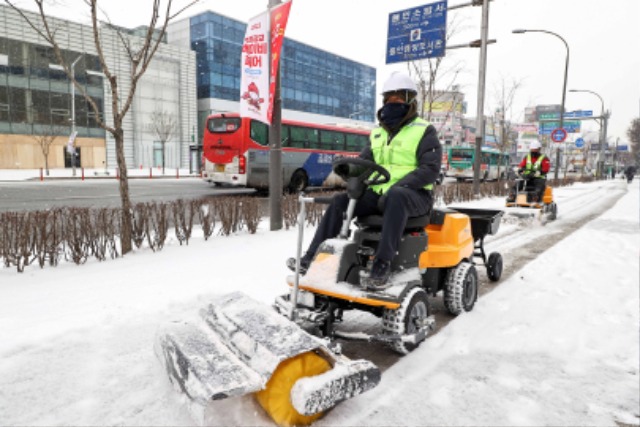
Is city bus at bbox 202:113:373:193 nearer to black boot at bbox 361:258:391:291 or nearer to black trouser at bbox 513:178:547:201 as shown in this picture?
black trouser at bbox 513:178:547:201

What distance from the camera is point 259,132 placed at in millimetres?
15805

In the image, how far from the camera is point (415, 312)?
2.92 m

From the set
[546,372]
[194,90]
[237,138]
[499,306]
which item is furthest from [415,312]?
[194,90]

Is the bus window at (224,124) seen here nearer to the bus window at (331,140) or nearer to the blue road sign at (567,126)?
the bus window at (331,140)

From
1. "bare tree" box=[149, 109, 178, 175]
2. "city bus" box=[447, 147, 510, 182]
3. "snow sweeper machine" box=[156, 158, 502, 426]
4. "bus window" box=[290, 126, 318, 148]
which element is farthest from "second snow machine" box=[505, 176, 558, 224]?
"bare tree" box=[149, 109, 178, 175]

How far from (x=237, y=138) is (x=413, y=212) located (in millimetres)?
13420

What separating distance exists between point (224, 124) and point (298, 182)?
13.2 feet

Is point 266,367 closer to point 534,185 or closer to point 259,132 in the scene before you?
point 534,185

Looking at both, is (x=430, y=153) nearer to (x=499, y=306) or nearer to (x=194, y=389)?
(x=499, y=306)

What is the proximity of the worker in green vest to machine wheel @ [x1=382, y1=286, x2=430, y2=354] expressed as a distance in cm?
24

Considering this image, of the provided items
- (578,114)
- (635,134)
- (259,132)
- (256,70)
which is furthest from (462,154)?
(635,134)

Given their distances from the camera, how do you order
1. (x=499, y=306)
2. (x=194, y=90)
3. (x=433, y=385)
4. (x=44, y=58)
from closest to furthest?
1. (x=433, y=385)
2. (x=499, y=306)
3. (x=44, y=58)
4. (x=194, y=90)

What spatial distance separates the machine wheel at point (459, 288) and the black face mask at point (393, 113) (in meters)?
1.43

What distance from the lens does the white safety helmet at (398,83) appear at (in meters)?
3.14
